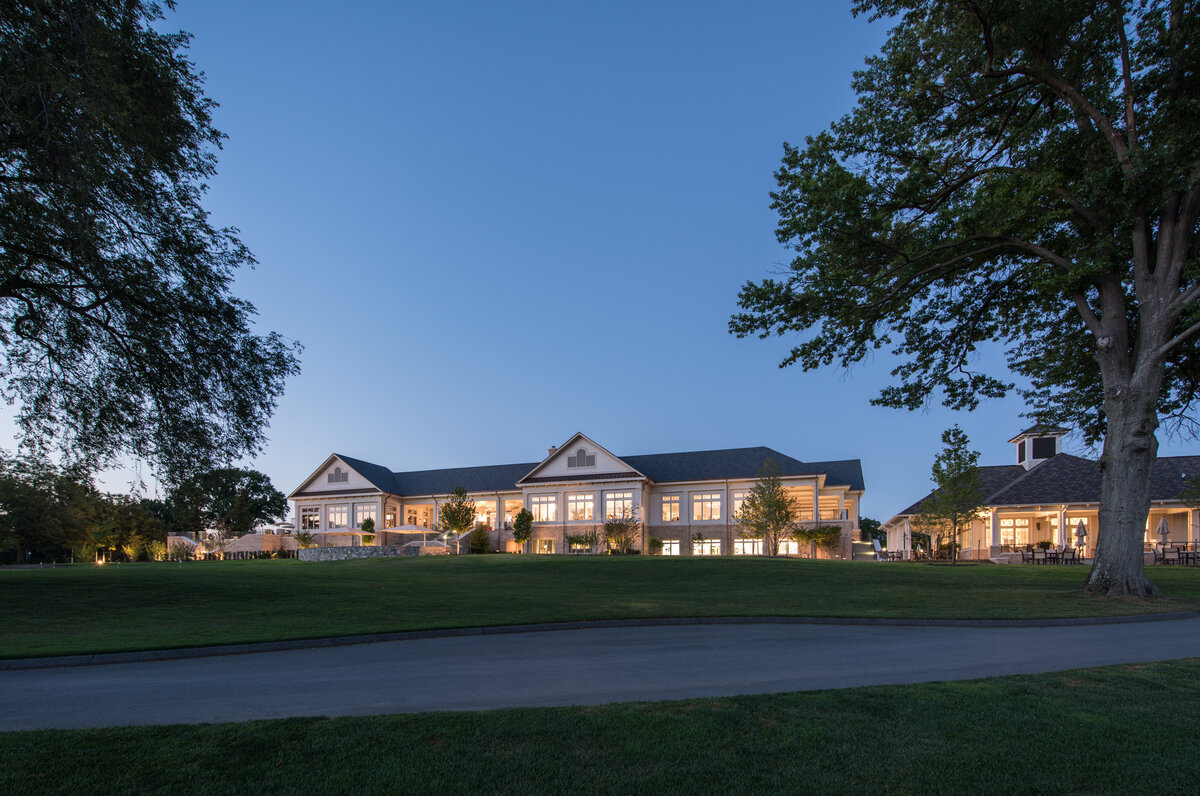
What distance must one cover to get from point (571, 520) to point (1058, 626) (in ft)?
117

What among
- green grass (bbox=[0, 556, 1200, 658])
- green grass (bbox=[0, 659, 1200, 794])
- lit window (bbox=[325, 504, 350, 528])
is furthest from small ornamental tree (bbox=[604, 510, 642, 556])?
green grass (bbox=[0, 659, 1200, 794])

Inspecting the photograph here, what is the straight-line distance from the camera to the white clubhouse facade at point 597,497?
44.4 meters

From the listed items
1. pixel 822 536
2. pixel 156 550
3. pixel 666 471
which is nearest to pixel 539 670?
pixel 822 536

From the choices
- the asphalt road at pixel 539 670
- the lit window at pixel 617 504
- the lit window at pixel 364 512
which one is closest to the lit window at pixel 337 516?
the lit window at pixel 364 512

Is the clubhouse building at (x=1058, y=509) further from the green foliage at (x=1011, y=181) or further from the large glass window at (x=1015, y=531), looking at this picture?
the green foliage at (x=1011, y=181)

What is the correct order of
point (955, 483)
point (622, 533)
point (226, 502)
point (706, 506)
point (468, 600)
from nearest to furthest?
point (468, 600), point (955, 483), point (622, 533), point (706, 506), point (226, 502)

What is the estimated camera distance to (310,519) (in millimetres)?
52906

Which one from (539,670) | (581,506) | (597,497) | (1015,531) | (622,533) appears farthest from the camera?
(581,506)

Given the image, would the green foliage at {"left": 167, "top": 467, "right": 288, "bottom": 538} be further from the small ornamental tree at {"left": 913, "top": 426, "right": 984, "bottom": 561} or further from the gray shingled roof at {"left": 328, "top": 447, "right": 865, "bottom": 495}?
the small ornamental tree at {"left": 913, "top": 426, "right": 984, "bottom": 561}

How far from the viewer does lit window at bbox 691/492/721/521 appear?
4500cm

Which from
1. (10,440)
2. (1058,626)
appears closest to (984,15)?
(1058,626)

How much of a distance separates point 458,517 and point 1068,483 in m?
36.7

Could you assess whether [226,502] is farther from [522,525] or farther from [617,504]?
[617,504]

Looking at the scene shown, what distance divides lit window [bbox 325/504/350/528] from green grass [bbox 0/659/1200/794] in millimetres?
49633
